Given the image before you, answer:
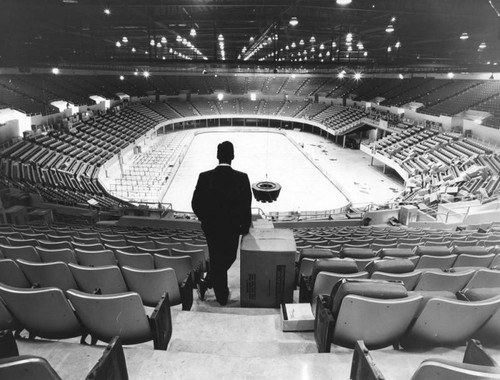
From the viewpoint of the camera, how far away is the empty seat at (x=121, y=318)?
2424mm

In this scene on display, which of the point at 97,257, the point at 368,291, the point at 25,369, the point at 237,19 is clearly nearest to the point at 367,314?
the point at 368,291

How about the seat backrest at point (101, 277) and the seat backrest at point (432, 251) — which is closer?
the seat backrest at point (101, 277)

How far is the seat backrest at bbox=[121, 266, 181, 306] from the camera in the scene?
3346 millimetres

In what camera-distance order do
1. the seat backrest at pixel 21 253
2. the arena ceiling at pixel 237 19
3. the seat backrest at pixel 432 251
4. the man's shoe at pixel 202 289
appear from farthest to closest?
the arena ceiling at pixel 237 19 < the seat backrest at pixel 432 251 < the seat backrest at pixel 21 253 < the man's shoe at pixel 202 289

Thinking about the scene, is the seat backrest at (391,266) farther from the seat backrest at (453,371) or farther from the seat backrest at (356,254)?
the seat backrest at (453,371)

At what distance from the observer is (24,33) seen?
1223cm

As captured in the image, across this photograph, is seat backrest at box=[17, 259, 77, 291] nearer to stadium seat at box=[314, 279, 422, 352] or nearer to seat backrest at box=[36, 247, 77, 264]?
seat backrest at box=[36, 247, 77, 264]

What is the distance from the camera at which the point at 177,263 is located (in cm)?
418

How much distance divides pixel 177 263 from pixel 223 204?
113 cm

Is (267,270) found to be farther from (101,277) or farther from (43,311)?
(43,311)

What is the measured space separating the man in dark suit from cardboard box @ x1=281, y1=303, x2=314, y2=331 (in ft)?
3.02

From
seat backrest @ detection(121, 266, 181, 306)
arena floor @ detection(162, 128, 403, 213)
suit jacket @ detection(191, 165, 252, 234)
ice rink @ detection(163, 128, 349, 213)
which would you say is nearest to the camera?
seat backrest @ detection(121, 266, 181, 306)

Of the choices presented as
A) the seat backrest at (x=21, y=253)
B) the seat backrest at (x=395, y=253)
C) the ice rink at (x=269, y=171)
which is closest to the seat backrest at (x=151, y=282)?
the seat backrest at (x=21, y=253)

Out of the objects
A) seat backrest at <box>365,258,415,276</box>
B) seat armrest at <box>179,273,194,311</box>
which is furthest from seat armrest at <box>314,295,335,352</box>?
seat armrest at <box>179,273,194,311</box>
